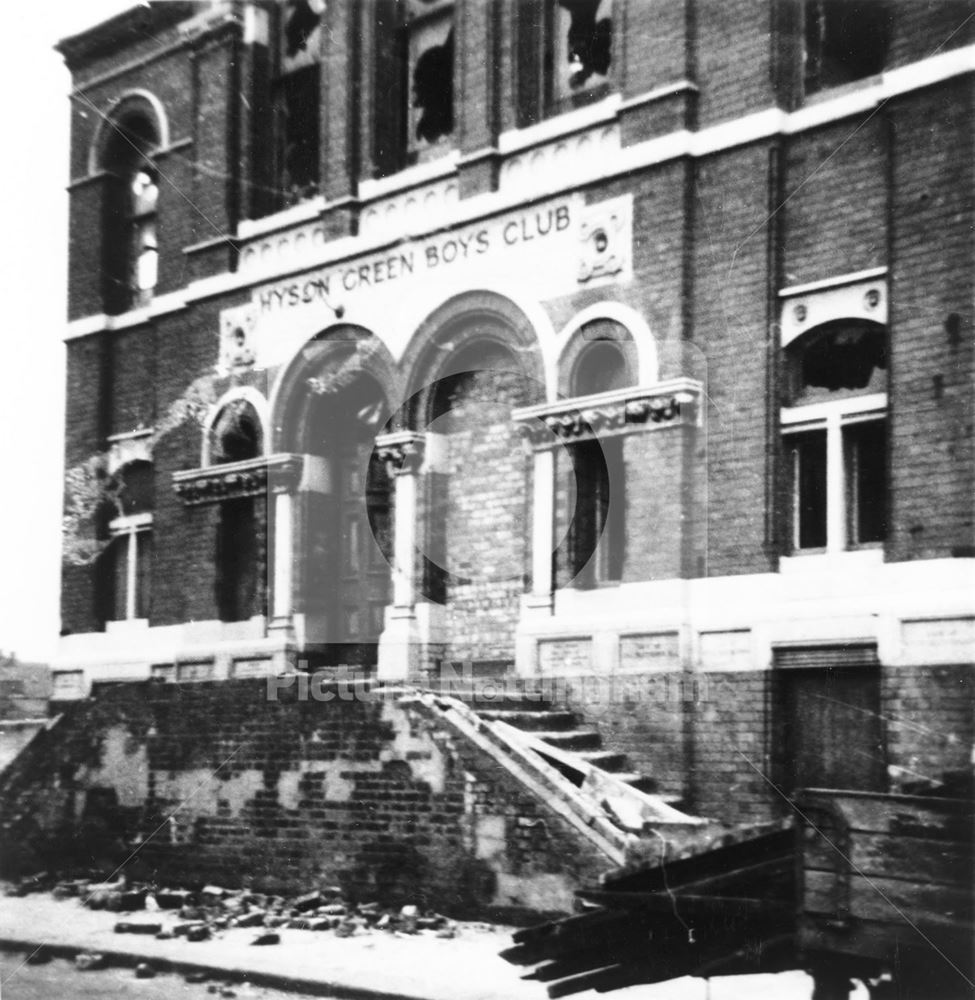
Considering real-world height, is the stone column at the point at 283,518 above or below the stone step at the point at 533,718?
above

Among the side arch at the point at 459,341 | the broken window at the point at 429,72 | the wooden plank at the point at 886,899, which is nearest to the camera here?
the wooden plank at the point at 886,899

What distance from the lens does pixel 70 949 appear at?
12.2m

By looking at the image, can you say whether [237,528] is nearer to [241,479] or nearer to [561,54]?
[241,479]

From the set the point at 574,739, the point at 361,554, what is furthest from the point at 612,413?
the point at 361,554

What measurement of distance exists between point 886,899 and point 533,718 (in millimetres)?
4600

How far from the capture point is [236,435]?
15.5 m

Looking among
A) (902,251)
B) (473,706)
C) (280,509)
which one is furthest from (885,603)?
(280,509)

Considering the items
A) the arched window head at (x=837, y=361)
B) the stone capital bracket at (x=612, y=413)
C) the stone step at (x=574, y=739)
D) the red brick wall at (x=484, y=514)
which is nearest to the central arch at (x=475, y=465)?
the red brick wall at (x=484, y=514)

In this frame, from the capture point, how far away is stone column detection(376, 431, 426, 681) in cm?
1397

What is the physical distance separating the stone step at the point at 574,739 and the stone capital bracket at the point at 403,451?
10.7ft

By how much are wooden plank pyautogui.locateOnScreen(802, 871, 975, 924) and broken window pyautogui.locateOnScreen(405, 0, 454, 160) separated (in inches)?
349

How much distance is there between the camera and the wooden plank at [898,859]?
8.12 metres

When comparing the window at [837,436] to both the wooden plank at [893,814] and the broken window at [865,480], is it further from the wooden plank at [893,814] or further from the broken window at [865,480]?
the wooden plank at [893,814]

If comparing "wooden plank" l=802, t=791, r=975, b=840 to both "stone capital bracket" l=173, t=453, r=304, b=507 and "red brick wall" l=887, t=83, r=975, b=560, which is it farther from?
"stone capital bracket" l=173, t=453, r=304, b=507
